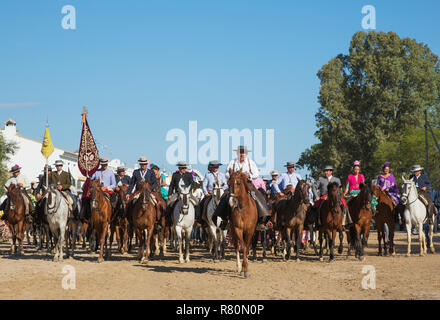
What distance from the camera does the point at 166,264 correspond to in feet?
56.2

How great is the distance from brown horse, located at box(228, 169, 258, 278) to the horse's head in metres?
6.88

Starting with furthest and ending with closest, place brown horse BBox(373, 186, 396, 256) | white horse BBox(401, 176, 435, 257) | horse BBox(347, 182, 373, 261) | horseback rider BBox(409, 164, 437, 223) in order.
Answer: horseback rider BBox(409, 164, 437, 223) → brown horse BBox(373, 186, 396, 256) → white horse BBox(401, 176, 435, 257) → horse BBox(347, 182, 373, 261)

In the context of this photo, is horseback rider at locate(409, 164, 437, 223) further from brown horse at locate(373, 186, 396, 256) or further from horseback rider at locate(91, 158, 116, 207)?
horseback rider at locate(91, 158, 116, 207)

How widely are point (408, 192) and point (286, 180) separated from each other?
4029mm

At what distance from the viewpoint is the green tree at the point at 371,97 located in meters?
57.0

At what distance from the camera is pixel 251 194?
50.3 ft

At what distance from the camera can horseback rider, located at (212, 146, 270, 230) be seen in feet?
49.7

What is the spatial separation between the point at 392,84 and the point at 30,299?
52073mm

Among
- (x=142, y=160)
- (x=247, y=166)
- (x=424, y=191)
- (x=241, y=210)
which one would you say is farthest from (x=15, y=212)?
(x=424, y=191)

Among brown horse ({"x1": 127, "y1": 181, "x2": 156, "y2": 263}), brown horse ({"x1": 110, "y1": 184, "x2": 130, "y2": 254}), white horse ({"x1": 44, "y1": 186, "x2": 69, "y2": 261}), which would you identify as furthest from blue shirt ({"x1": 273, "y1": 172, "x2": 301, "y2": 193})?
white horse ({"x1": 44, "y1": 186, "x2": 69, "y2": 261})

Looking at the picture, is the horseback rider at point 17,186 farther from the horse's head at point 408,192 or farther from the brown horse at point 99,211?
the horse's head at point 408,192
